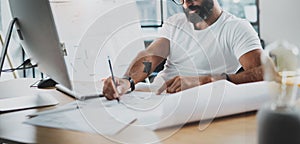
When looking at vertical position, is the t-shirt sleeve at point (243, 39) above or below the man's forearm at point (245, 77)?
above

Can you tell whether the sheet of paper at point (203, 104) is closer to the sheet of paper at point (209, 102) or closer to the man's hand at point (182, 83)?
the sheet of paper at point (209, 102)

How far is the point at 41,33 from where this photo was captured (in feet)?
3.50

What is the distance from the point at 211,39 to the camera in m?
1.97

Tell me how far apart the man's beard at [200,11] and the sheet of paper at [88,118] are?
975 mm

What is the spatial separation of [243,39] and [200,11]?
0.33m

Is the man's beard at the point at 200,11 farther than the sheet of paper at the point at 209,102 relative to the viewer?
Yes

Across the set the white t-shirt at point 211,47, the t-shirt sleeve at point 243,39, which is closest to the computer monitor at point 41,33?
the white t-shirt at point 211,47

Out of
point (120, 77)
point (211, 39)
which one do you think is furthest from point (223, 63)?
point (120, 77)

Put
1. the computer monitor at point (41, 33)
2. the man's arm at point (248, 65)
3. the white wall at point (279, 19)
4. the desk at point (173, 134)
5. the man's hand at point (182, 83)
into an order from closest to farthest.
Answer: the desk at point (173, 134) → the computer monitor at point (41, 33) → the man's hand at point (182, 83) → the man's arm at point (248, 65) → the white wall at point (279, 19)

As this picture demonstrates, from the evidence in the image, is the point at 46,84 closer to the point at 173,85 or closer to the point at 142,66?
the point at 142,66

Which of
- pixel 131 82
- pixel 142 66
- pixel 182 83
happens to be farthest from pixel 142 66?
pixel 182 83

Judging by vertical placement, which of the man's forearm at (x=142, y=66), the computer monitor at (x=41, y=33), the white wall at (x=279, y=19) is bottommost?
the white wall at (x=279, y=19)

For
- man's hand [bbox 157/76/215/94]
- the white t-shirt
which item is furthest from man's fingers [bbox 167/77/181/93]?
the white t-shirt

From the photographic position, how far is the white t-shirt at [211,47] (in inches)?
71.8
